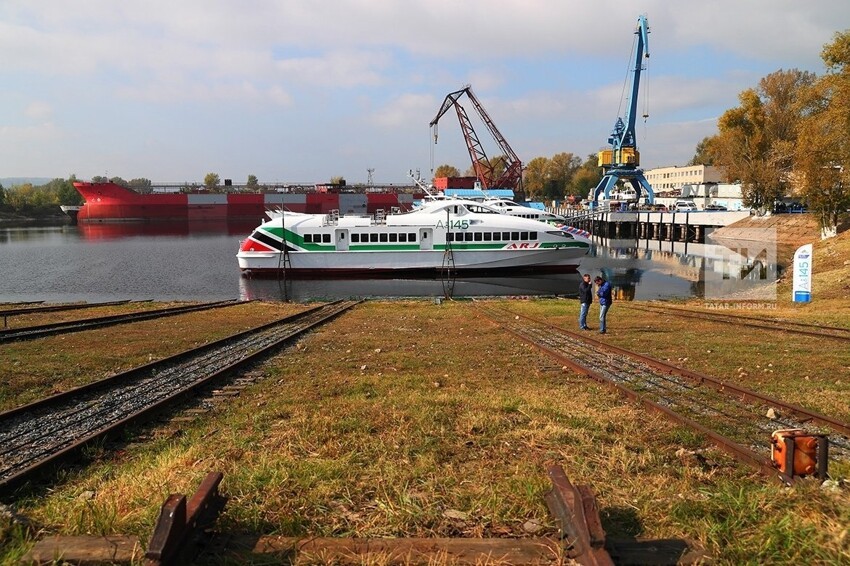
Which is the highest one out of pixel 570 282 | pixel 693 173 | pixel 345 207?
pixel 693 173

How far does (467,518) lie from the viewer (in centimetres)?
346

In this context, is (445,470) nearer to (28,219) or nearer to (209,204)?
(209,204)

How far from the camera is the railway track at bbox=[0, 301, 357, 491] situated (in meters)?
5.31

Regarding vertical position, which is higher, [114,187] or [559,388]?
[114,187]

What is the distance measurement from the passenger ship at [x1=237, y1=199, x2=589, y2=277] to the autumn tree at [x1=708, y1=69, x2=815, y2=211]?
1310 inches

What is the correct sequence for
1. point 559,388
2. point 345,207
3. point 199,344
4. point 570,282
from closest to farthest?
1. point 559,388
2. point 199,344
3. point 570,282
4. point 345,207

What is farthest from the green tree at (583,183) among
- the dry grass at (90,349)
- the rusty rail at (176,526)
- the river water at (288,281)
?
the rusty rail at (176,526)

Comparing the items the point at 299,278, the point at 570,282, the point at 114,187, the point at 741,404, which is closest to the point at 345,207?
the point at 114,187

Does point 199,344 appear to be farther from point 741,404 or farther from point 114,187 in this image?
point 114,187

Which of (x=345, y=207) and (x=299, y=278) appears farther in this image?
(x=345, y=207)

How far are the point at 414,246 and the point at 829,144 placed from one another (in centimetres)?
2649

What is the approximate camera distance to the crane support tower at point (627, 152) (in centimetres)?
7750

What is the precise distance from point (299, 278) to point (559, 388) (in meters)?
34.8

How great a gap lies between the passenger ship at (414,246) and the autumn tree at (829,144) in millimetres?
15311
